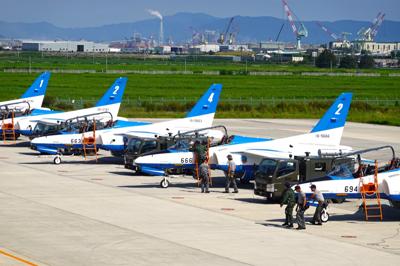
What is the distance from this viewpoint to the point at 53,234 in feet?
106

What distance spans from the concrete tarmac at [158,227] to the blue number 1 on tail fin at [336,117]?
4.57m

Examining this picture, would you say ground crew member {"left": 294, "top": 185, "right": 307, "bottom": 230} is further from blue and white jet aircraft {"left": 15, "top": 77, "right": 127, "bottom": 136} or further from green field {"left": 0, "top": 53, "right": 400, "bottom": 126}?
green field {"left": 0, "top": 53, "right": 400, "bottom": 126}

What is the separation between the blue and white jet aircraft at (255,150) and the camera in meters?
44.3

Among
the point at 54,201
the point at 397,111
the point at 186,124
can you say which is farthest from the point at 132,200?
the point at 397,111

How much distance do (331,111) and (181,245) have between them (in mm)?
17606

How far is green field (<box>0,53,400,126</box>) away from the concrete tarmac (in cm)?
4256

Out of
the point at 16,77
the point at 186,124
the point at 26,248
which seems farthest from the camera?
the point at 16,77

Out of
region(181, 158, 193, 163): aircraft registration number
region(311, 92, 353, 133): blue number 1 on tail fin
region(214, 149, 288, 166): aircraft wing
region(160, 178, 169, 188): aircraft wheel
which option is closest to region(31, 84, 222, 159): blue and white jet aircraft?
region(181, 158, 193, 163): aircraft registration number

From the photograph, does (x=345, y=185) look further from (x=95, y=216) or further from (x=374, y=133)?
(x=374, y=133)

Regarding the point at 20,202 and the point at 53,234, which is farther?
the point at 20,202

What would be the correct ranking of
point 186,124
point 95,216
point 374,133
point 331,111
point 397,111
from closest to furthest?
point 95,216
point 331,111
point 186,124
point 374,133
point 397,111

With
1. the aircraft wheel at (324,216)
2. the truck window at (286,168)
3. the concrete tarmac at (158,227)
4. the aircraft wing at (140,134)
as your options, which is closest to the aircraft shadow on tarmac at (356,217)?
the concrete tarmac at (158,227)

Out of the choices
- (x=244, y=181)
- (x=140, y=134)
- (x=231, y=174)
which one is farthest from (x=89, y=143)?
(x=231, y=174)

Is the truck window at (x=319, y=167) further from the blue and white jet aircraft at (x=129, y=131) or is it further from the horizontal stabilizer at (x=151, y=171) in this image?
the blue and white jet aircraft at (x=129, y=131)
